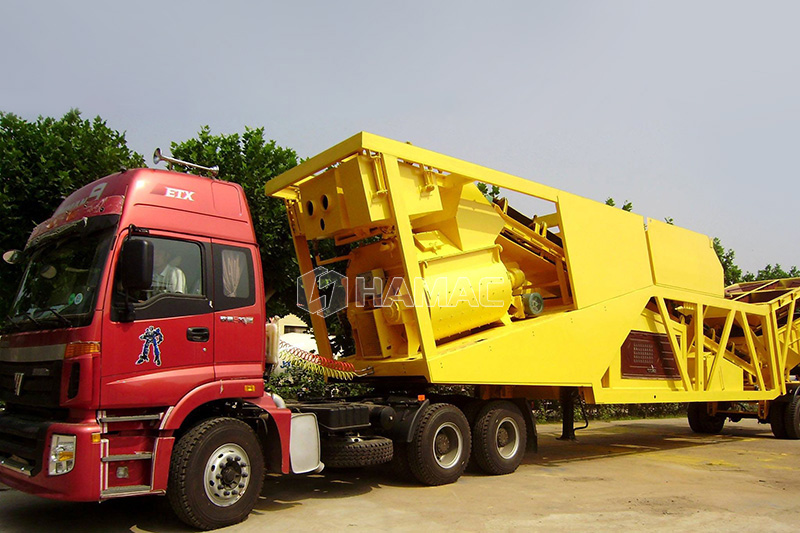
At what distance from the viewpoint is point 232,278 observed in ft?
19.1

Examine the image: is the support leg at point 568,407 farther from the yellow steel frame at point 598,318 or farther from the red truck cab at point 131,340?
the red truck cab at point 131,340

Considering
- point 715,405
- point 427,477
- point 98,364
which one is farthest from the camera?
point 715,405

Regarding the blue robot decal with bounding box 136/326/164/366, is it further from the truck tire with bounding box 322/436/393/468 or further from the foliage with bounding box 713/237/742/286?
the foliage with bounding box 713/237/742/286

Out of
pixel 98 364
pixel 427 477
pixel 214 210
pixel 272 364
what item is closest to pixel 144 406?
pixel 98 364

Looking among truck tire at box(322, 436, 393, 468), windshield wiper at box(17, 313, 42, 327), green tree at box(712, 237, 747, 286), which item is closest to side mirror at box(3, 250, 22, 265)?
windshield wiper at box(17, 313, 42, 327)

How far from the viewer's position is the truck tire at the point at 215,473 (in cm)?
510

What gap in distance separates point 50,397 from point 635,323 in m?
8.02

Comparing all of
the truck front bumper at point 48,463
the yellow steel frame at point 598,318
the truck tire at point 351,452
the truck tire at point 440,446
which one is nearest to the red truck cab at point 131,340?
the truck front bumper at point 48,463

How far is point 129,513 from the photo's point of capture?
233 inches

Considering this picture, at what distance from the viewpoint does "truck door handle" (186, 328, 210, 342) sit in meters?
5.39

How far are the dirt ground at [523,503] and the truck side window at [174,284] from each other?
6.17ft

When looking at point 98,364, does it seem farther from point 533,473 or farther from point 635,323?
point 635,323

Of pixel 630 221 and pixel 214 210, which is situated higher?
pixel 630 221

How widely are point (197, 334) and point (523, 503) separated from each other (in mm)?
3729
